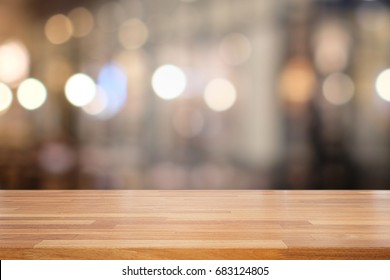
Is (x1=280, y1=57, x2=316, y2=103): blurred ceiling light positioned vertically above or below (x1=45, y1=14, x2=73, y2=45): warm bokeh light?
below

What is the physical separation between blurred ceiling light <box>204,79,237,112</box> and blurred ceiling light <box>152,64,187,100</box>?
14 centimetres

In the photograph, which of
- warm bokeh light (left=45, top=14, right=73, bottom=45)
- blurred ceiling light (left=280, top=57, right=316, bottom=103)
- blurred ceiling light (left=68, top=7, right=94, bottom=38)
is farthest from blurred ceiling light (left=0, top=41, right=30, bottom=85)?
blurred ceiling light (left=280, top=57, right=316, bottom=103)

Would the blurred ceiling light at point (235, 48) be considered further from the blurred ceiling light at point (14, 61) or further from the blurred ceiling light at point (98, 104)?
the blurred ceiling light at point (14, 61)

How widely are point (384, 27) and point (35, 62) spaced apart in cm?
180

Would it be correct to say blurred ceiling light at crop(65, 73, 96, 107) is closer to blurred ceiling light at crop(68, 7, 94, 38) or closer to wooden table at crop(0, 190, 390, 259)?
blurred ceiling light at crop(68, 7, 94, 38)

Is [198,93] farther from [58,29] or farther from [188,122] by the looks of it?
[58,29]

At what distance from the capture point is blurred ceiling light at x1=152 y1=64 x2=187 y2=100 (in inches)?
120

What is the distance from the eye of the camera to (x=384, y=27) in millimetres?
3031

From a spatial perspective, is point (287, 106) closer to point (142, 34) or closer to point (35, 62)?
point (142, 34)

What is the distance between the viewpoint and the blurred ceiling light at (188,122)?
3.08 m

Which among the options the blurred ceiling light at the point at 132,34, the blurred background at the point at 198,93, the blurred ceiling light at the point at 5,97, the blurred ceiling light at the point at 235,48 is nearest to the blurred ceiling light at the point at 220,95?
the blurred background at the point at 198,93

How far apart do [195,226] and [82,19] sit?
70.1 inches

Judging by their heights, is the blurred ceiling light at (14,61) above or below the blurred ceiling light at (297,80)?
above
